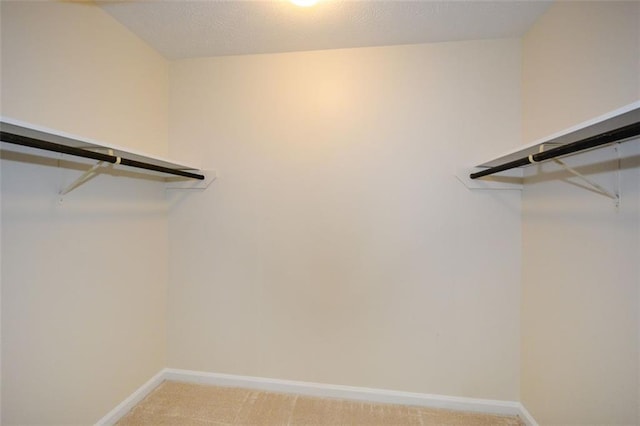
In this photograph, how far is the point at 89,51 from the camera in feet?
4.51

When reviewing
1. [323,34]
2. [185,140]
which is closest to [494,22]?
[323,34]

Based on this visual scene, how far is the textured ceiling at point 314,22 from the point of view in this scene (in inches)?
53.9

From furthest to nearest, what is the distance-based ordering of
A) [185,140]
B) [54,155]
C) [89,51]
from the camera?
[185,140], [89,51], [54,155]

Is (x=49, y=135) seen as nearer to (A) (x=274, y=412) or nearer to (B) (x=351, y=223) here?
(B) (x=351, y=223)

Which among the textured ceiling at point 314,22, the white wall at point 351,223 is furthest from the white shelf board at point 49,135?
the textured ceiling at point 314,22

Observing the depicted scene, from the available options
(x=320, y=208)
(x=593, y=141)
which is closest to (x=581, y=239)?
(x=593, y=141)

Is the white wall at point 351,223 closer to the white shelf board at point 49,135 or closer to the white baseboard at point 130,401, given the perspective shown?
the white baseboard at point 130,401

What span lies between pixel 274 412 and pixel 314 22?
2335mm

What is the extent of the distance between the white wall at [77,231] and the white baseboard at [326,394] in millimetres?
83

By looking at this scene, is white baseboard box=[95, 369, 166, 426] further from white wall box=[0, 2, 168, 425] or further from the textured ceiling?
the textured ceiling

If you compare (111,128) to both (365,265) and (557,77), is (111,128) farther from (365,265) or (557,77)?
(557,77)

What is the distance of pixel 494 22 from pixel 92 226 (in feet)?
8.16

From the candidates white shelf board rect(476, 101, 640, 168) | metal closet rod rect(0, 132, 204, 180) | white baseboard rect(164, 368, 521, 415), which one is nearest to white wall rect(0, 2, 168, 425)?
metal closet rod rect(0, 132, 204, 180)

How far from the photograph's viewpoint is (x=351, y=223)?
173cm
